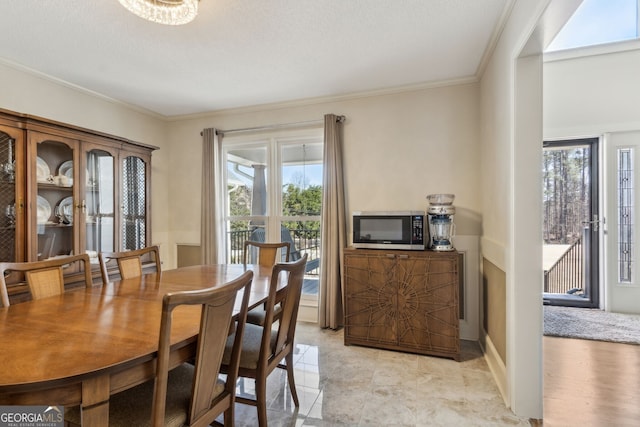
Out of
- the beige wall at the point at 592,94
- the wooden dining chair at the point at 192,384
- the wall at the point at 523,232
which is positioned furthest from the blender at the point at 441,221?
the beige wall at the point at 592,94

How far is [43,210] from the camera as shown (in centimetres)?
247

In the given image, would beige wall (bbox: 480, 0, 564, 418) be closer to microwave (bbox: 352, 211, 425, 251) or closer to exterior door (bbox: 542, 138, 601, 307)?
microwave (bbox: 352, 211, 425, 251)

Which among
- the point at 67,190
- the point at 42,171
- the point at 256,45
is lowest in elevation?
the point at 67,190

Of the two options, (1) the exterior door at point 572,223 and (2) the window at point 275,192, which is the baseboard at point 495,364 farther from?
(1) the exterior door at point 572,223

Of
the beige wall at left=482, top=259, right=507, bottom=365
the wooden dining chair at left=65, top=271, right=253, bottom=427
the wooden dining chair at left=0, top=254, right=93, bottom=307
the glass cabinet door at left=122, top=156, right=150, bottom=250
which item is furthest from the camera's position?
the glass cabinet door at left=122, top=156, right=150, bottom=250

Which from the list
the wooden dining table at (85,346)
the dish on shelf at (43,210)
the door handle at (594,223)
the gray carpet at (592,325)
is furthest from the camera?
the door handle at (594,223)

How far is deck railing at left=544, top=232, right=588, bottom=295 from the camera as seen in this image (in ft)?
12.5

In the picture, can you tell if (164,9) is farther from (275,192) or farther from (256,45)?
(275,192)

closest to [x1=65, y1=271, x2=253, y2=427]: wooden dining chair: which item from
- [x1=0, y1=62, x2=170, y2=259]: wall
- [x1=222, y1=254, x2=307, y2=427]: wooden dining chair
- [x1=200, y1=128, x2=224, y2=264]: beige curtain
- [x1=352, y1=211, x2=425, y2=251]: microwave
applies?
[x1=222, y1=254, x2=307, y2=427]: wooden dining chair

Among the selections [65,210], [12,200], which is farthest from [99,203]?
[12,200]

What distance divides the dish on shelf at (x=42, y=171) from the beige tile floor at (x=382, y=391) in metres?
2.27

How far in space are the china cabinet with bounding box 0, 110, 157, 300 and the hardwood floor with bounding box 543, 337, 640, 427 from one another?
12.1 feet

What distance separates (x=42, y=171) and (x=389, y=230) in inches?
116

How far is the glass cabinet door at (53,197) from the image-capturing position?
2.32 m
